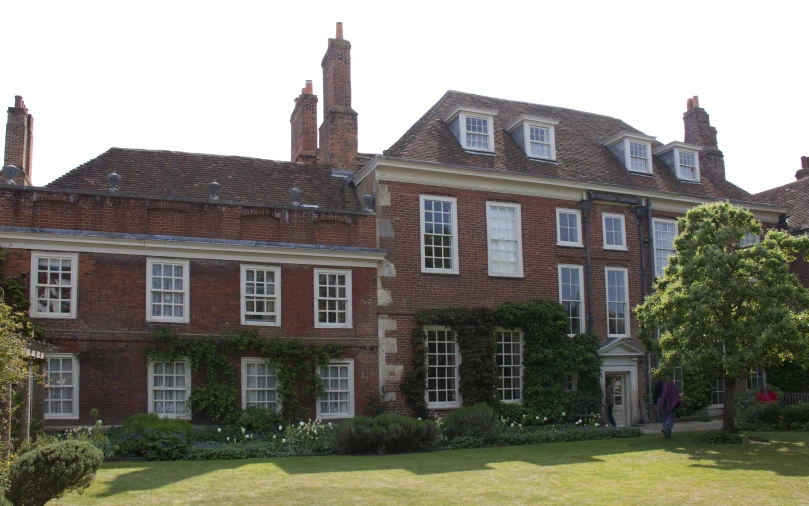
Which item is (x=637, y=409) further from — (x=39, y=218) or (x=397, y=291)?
(x=39, y=218)

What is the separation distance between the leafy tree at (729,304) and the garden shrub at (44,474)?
44.8 ft

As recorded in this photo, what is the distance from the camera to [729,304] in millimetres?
18719

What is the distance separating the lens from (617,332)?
83.6 ft

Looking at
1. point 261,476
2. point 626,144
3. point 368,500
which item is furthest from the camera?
point 626,144

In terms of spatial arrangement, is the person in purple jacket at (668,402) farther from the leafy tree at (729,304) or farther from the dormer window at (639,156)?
the dormer window at (639,156)

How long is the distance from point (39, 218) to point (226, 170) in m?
6.51

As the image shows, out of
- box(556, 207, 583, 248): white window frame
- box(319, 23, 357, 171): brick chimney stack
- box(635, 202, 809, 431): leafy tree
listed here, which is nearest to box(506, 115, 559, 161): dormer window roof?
box(556, 207, 583, 248): white window frame

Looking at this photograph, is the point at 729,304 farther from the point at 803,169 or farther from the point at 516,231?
the point at 803,169

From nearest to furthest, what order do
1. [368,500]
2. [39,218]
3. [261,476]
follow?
[368,500], [261,476], [39,218]

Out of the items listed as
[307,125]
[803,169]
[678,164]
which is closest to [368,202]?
[307,125]

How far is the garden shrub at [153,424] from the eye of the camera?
55.1 feet

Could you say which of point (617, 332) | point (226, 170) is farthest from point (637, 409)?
point (226, 170)

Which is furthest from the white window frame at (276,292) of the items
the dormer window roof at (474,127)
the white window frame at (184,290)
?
the dormer window roof at (474,127)

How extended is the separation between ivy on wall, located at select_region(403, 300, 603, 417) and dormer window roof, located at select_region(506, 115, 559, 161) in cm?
524
